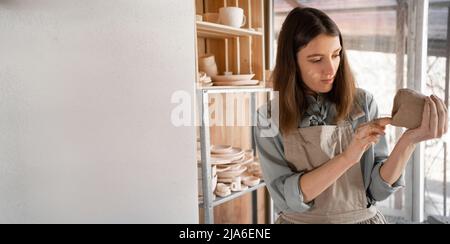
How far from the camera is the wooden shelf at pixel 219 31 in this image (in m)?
0.97

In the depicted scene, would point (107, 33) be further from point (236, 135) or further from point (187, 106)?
point (236, 135)

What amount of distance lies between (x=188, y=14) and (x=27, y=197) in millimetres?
414

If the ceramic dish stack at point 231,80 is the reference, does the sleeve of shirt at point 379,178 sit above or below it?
below

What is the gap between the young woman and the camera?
59cm

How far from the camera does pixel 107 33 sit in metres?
0.49

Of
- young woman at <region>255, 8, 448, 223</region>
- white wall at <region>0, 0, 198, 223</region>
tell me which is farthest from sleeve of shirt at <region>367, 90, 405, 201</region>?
white wall at <region>0, 0, 198, 223</region>

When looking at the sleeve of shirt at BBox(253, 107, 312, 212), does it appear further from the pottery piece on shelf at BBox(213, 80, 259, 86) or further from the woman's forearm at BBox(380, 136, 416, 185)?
the pottery piece on shelf at BBox(213, 80, 259, 86)

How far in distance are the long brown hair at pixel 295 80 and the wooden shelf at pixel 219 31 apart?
1.23ft

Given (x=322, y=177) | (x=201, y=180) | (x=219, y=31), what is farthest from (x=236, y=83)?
(x=322, y=177)

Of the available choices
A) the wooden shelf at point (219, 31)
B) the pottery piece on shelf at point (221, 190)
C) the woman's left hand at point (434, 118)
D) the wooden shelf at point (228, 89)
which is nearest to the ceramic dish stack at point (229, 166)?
the pottery piece on shelf at point (221, 190)

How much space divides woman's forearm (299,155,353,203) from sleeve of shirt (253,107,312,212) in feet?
0.07

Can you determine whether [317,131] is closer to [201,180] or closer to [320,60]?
[320,60]

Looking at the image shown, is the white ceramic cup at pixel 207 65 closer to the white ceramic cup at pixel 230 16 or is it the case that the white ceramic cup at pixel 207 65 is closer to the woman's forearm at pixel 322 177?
the white ceramic cup at pixel 230 16

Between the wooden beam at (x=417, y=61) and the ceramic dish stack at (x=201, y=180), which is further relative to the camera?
the wooden beam at (x=417, y=61)
